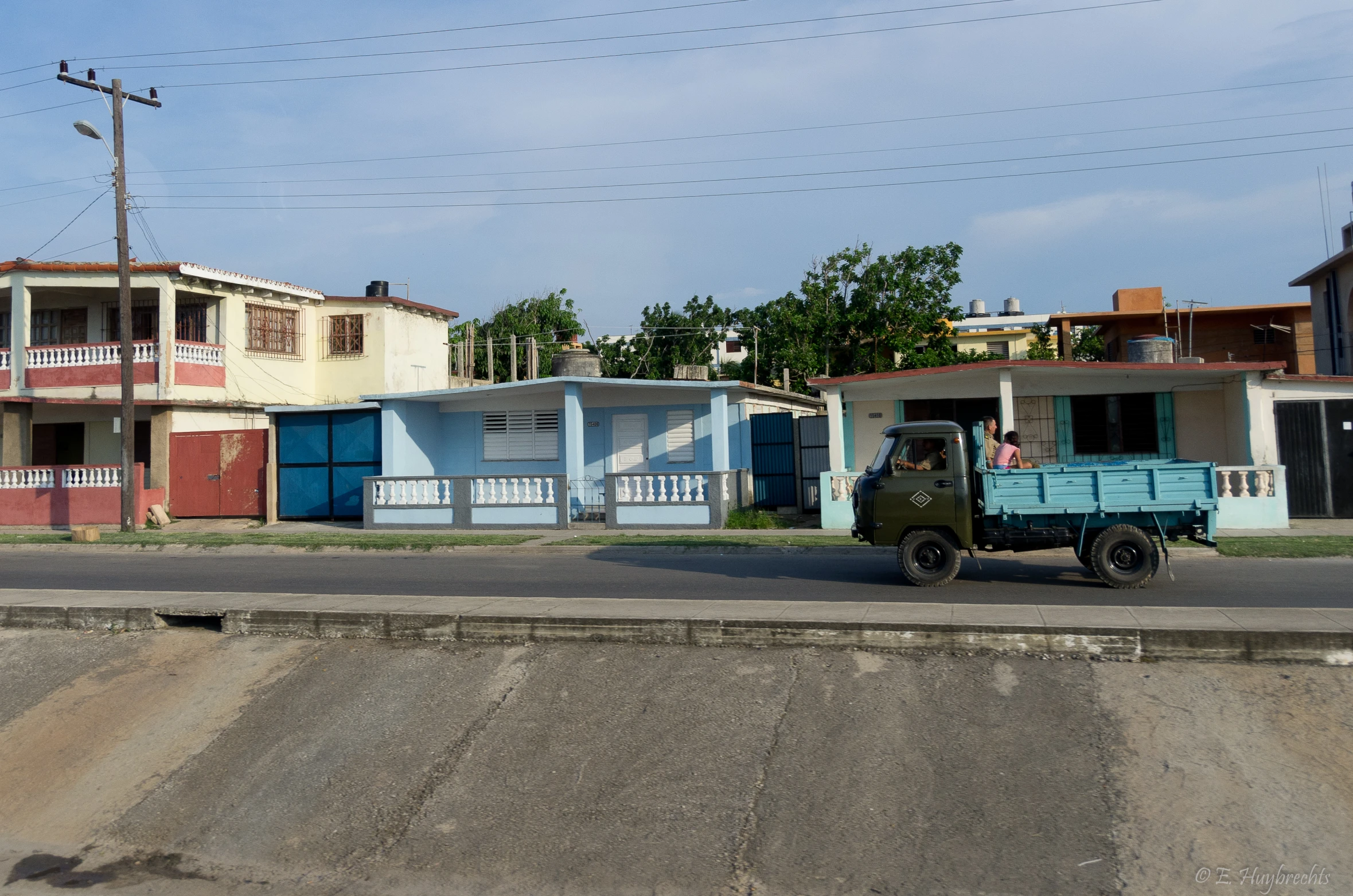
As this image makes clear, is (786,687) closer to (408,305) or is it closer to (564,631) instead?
(564,631)

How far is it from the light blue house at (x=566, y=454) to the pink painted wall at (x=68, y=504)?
21.3 ft

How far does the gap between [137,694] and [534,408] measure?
1656 centimetres

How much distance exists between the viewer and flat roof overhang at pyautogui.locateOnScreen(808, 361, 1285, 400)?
19250mm

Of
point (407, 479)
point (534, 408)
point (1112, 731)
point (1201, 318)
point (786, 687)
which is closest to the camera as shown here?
point (1112, 731)

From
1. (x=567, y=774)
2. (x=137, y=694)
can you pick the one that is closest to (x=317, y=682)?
(x=137, y=694)

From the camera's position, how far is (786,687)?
7039mm

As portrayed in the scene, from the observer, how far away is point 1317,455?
19.4 m

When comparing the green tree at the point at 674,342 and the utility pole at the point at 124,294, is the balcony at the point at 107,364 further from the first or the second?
the green tree at the point at 674,342

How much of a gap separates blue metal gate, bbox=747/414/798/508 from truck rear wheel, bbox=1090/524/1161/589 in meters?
12.6

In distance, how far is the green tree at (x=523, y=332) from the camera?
46594 millimetres

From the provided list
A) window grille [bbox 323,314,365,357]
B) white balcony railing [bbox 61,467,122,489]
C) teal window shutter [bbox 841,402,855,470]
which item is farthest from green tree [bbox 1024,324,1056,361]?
white balcony railing [bbox 61,467,122,489]

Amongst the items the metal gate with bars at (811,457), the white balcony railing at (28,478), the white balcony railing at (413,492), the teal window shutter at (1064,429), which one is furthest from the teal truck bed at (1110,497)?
the white balcony railing at (28,478)

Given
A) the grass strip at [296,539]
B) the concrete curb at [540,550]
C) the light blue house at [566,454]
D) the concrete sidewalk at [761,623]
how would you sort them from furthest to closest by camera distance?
the light blue house at [566,454] → the grass strip at [296,539] → the concrete curb at [540,550] → the concrete sidewalk at [761,623]

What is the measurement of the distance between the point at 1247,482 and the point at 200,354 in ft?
82.5
